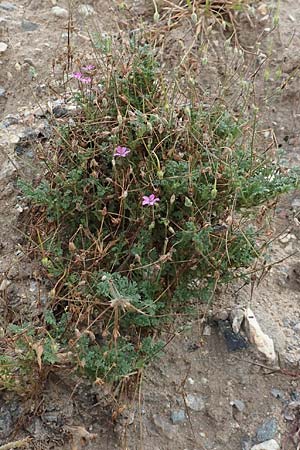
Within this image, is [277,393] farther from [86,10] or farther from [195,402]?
[86,10]

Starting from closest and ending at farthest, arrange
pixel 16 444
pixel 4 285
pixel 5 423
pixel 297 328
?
pixel 16 444
pixel 5 423
pixel 4 285
pixel 297 328

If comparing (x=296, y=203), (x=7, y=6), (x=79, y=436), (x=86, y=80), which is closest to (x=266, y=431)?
(x=79, y=436)

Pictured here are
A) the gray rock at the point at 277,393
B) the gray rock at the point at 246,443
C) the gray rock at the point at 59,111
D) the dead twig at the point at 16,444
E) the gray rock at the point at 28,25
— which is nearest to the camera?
the dead twig at the point at 16,444

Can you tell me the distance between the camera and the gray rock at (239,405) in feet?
7.19

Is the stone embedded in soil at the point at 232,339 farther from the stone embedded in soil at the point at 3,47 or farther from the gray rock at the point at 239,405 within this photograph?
the stone embedded in soil at the point at 3,47

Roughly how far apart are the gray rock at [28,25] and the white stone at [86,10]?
0.23 meters

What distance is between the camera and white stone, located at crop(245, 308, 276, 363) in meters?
2.28

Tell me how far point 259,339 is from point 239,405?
0.24 m

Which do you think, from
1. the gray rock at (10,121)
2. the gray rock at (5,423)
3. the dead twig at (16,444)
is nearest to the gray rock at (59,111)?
the gray rock at (10,121)

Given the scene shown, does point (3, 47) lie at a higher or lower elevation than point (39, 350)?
higher

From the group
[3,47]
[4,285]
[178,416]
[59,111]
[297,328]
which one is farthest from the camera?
[3,47]

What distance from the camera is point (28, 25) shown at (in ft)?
10.4

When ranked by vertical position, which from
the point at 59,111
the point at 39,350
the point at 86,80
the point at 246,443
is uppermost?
the point at 86,80

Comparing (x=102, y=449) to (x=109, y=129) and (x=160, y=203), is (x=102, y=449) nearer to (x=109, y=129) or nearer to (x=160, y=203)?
(x=160, y=203)
